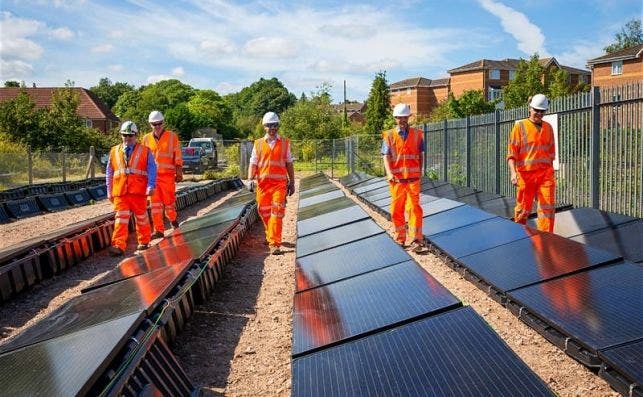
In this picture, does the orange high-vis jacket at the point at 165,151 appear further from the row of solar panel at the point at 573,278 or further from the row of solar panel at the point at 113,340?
the row of solar panel at the point at 573,278

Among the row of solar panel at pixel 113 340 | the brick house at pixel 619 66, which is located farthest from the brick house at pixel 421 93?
the row of solar panel at pixel 113 340

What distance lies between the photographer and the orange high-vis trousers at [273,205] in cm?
826

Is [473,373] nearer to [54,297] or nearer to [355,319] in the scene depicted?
[355,319]

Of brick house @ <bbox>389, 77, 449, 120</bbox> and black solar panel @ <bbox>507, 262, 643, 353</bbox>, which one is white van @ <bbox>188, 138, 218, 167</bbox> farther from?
brick house @ <bbox>389, 77, 449, 120</bbox>

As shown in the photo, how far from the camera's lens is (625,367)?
283cm

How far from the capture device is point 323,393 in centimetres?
244

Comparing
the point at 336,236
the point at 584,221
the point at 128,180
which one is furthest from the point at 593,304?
the point at 128,180

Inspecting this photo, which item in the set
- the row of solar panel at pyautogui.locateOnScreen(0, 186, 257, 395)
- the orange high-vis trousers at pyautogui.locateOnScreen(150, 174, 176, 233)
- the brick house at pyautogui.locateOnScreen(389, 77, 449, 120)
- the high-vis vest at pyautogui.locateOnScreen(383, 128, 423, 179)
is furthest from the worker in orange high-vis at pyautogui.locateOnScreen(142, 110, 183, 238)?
the brick house at pyautogui.locateOnScreen(389, 77, 449, 120)

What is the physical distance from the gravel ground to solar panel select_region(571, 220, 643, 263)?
1.35 meters

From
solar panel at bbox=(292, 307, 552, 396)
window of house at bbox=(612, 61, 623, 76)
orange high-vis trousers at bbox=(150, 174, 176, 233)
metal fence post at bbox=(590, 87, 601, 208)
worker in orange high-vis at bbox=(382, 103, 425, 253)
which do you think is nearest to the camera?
solar panel at bbox=(292, 307, 552, 396)

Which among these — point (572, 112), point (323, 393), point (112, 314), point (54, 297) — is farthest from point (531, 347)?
point (572, 112)

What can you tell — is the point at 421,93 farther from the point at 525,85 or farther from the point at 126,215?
the point at 126,215

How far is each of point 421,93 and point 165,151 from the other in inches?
3508

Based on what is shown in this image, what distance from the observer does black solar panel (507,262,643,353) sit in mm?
3193
